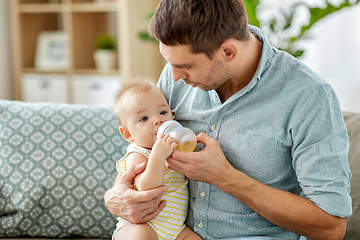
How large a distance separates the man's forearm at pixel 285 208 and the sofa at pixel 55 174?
0.72m

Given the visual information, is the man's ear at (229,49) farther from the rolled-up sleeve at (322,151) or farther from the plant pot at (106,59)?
the plant pot at (106,59)

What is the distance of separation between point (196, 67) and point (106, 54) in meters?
3.13

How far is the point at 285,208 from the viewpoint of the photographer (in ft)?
4.65

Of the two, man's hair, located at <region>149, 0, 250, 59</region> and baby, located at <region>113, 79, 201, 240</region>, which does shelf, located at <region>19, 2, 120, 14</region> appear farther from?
man's hair, located at <region>149, 0, 250, 59</region>

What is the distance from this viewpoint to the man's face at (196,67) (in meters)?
1.40

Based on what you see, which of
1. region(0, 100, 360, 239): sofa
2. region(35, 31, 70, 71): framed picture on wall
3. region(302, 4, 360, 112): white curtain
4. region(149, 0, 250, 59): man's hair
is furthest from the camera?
region(35, 31, 70, 71): framed picture on wall

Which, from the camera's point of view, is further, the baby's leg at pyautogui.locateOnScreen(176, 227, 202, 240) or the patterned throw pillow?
the patterned throw pillow

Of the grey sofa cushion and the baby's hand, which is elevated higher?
the baby's hand

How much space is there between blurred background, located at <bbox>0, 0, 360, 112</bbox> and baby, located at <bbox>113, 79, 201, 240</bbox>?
7.16 ft

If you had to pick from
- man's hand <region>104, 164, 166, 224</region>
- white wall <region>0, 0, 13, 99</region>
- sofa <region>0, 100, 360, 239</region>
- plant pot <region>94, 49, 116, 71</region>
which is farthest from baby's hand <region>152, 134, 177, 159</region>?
white wall <region>0, 0, 13, 99</region>

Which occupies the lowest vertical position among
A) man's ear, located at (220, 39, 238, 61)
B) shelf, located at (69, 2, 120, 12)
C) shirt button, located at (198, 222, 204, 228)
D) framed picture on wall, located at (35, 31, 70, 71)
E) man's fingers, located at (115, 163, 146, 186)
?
framed picture on wall, located at (35, 31, 70, 71)

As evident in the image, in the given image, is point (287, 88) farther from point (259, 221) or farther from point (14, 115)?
point (14, 115)

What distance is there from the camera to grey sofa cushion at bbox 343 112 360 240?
174 centimetres

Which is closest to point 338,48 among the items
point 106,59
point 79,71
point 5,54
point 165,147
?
point 106,59
